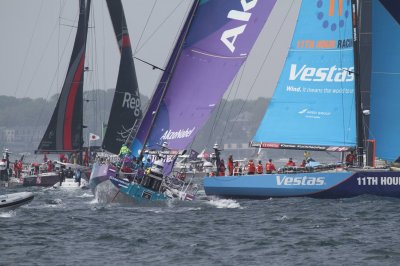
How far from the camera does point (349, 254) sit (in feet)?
69.6

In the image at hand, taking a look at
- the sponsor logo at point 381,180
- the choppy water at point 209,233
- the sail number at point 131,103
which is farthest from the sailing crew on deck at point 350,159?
the sail number at point 131,103

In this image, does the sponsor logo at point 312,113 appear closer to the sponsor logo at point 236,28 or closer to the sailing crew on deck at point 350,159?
the sailing crew on deck at point 350,159

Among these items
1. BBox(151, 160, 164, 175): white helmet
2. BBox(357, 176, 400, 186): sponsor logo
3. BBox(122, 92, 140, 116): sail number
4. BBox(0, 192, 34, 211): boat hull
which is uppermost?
BBox(122, 92, 140, 116): sail number

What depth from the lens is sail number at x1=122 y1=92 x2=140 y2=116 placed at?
54.2 m

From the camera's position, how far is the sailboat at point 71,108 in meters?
55.9

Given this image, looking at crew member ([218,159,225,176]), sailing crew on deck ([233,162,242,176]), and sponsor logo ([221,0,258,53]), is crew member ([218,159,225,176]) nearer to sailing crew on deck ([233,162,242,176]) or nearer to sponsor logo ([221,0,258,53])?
sailing crew on deck ([233,162,242,176])

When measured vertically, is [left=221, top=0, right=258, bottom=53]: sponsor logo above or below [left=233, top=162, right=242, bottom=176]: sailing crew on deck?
above

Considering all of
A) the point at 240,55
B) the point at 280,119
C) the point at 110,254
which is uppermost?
the point at 240,55

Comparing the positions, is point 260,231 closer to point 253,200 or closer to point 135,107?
point 253,200

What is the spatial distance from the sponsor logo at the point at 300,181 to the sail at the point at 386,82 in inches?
84.7

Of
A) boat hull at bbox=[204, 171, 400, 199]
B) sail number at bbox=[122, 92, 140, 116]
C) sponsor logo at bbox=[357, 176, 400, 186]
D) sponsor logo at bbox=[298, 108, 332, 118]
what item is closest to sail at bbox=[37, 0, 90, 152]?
sail number at bbox=[122, 92, 140, 116]

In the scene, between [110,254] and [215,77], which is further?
[215,77]

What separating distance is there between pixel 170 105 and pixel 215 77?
1737mm

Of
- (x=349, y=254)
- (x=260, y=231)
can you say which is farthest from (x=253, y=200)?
(x=349, y=254)
